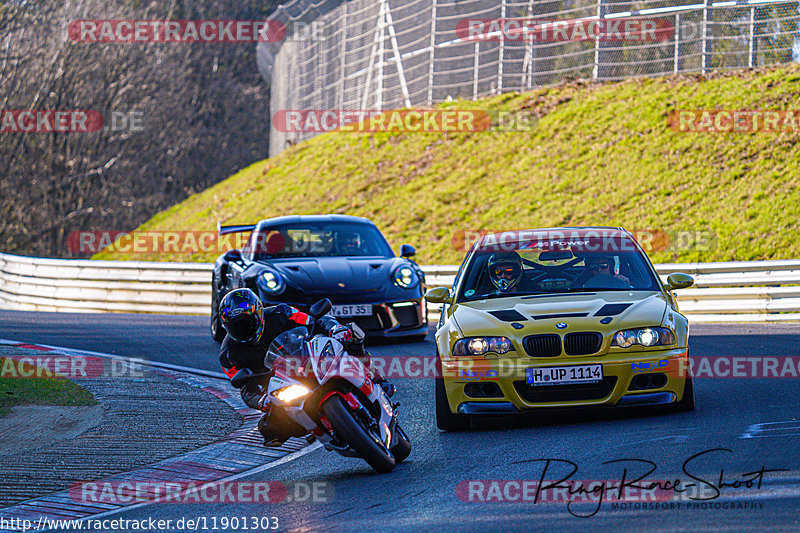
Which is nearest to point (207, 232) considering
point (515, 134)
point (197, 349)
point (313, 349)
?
point (515, 134)

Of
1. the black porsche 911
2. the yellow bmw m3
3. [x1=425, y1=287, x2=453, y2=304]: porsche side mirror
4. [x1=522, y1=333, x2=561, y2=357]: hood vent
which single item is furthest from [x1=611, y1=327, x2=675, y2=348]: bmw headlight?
the black porsche 911

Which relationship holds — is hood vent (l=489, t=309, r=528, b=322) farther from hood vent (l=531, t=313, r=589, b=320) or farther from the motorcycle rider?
the motorcycle rider

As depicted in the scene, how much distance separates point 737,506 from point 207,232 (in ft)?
88.0

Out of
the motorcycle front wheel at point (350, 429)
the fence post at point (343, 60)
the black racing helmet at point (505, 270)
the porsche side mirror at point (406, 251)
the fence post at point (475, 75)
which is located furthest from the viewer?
the fence post at point (343, 60)

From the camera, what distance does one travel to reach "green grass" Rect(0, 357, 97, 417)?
9.02 m

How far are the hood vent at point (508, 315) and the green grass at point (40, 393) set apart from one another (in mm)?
3835

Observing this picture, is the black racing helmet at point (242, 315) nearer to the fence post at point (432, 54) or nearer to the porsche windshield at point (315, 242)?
the porsche windshield at point (315, 242)

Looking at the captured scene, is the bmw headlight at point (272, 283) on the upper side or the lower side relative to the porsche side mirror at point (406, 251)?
lower

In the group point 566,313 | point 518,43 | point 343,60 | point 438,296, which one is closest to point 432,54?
point 518,43

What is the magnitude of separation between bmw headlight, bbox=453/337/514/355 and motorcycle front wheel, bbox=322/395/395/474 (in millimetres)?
1497

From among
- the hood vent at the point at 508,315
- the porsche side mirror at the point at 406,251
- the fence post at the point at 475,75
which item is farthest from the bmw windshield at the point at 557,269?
the fence post at the point at 475,75

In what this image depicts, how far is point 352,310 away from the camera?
12062 millimetres

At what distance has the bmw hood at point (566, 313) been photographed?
7398mm

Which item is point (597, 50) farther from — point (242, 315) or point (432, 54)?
point (242, 315)
